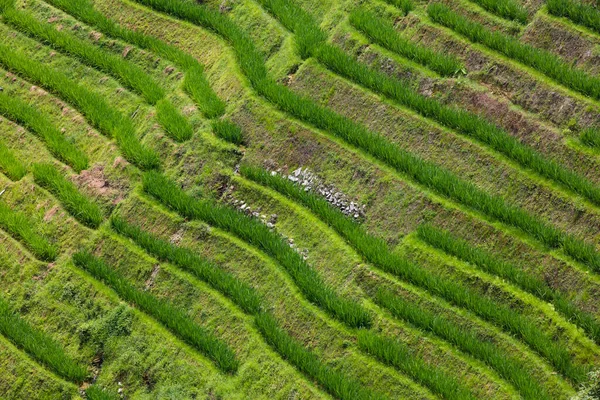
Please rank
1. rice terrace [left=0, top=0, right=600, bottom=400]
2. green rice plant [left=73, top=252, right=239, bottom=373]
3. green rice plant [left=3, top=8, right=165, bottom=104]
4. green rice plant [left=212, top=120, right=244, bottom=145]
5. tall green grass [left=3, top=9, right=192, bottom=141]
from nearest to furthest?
rice terrace [left=0, top=0, right=600, bottom=400], green rice plant [left=73, top=252, right=239, bottom=373], green rice plant [left=212, top=120, right=244, bottom=145], tall green grass [left=3, top=9, right=192, bottom=141], green rice plant [left=3, top=8, right=165, bottom=104]

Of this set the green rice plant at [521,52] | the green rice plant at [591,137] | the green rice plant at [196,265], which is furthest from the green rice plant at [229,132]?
the green rice plant at [591,137]

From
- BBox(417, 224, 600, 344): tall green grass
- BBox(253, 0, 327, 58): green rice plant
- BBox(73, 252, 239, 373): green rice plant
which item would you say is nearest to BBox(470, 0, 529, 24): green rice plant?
BBox(253, 0, 327, 58): green rice plant

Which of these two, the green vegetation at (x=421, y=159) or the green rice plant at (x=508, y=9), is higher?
the green rice plant at (x=508, y=9)

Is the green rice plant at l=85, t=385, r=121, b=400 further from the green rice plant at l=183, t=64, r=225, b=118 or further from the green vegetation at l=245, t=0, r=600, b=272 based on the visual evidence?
the green vegetation at l=245, t=0, r=600, b=272

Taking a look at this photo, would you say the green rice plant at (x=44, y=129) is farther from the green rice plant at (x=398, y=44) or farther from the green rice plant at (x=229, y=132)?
the green rice plant at (x=398, y=44)

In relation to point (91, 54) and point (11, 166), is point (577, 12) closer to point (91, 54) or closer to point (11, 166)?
point (91, 54)
